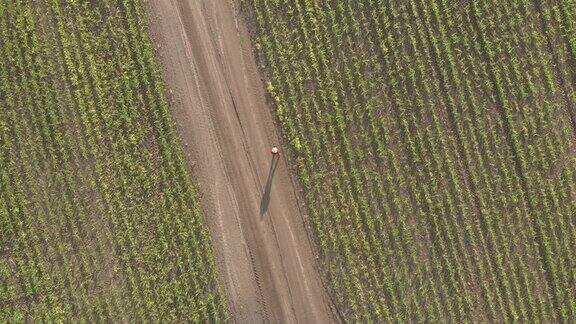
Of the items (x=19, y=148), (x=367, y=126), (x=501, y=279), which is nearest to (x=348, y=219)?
(x=367, y=126)

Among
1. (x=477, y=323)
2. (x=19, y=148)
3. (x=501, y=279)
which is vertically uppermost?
(x=19, y=148)

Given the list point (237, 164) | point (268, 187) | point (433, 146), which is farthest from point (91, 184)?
point (433, 146)

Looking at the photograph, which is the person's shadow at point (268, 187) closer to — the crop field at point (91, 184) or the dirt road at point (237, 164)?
the dirt road at point (237, 164)

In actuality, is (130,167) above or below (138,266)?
above

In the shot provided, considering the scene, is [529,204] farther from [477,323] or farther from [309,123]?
[309,123]

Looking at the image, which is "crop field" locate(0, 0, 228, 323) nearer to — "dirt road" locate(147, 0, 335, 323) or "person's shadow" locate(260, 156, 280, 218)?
"dirt road" locate(147, 0, 335, 323)

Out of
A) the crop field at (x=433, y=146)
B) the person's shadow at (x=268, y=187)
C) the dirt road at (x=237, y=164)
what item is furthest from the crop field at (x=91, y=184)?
the crop field at (x=433, y=146)
